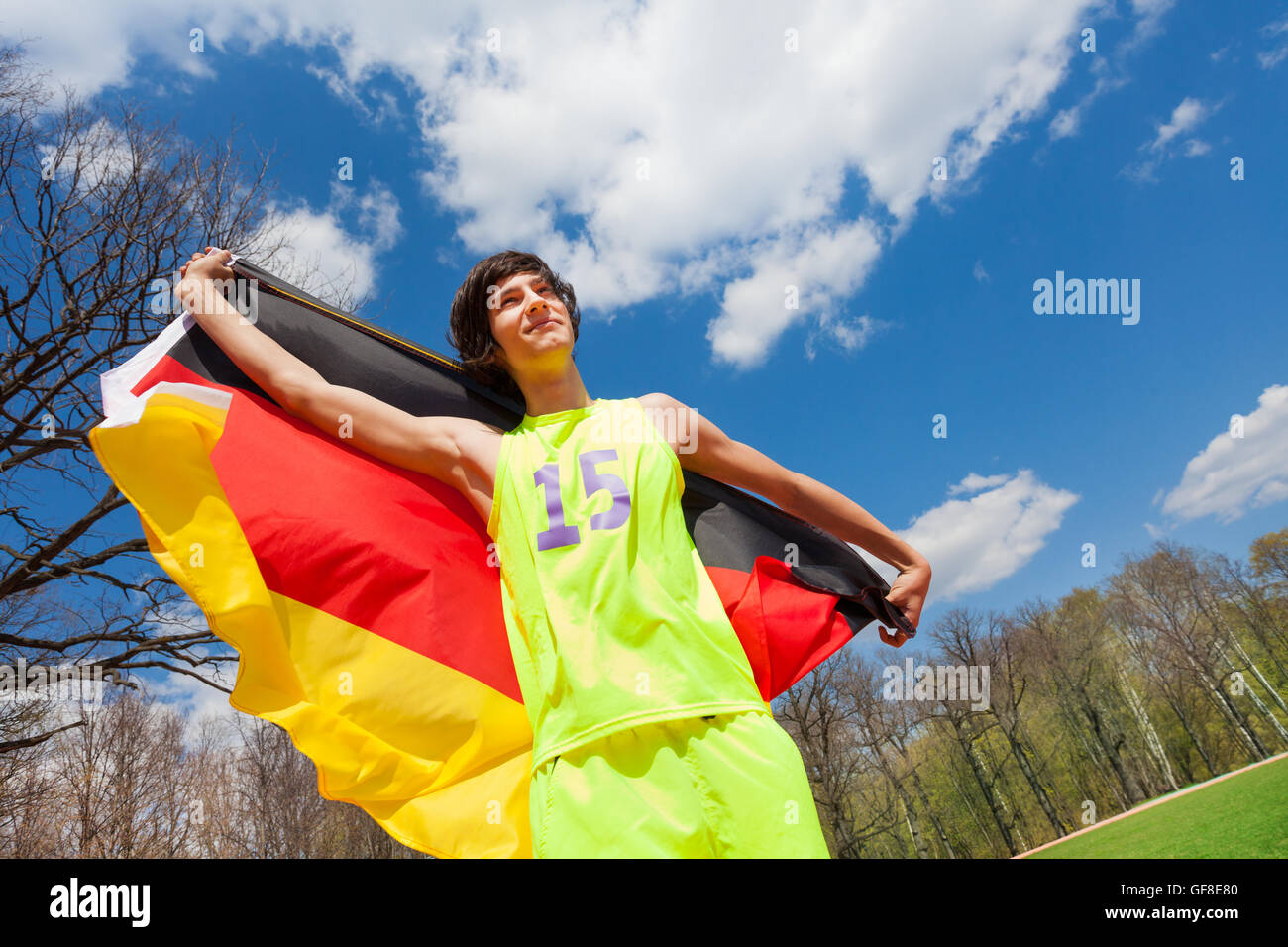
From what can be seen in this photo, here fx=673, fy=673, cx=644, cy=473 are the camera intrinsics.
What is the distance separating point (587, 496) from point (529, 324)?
34.0 inches

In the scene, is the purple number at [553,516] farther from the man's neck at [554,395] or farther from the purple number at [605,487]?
the man's neck at [554,395]

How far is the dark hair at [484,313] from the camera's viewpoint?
123 inches

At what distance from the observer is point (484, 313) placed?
3.17 meters

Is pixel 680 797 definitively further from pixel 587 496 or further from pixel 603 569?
pixel 587 496

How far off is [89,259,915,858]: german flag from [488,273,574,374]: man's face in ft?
1.77

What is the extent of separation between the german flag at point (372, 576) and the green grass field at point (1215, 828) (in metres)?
13.5

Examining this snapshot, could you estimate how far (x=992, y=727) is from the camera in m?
38.2

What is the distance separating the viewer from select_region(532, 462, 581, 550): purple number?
7.55 ft

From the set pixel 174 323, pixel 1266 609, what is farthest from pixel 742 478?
pixel 1266 609

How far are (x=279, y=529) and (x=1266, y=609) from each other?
175 ft

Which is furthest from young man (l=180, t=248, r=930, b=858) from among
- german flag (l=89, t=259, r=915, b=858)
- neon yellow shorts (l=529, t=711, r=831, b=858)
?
german flag (l=89, t=259, r=915, b=858)

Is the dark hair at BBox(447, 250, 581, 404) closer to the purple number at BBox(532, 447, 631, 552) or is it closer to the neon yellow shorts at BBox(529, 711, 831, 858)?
the purple number at BBox(532, 447, 631, 552)
